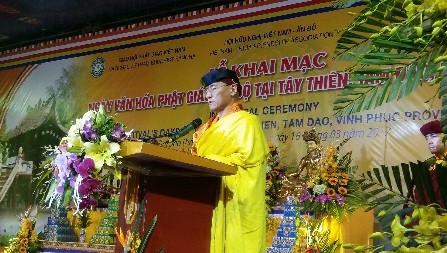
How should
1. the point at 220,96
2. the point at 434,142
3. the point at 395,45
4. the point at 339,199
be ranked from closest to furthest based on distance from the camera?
the point at 395,45 → the point at 220,96 → the point at 434,142 → the point at 339,199

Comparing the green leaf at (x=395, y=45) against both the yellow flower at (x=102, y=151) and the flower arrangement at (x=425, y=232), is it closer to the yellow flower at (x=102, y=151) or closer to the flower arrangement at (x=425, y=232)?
the flower arrangement at (x=425, y=232)

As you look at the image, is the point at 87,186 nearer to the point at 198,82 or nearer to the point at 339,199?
the point at 339,199

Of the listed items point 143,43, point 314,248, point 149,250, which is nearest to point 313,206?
point 314,248

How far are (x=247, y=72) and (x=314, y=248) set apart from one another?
249 centimetres

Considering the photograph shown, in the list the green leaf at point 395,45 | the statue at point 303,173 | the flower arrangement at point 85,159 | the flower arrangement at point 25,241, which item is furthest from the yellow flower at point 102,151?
the flower arrangement at point 25,241

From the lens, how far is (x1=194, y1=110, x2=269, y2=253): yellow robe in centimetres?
224

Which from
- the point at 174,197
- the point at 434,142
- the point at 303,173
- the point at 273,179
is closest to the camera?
the point at 174,197

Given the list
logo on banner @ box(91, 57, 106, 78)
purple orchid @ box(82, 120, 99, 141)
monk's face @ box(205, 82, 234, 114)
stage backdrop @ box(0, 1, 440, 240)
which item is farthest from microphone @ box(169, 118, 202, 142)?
logo on banner @ box(91, 57, 106, 78)

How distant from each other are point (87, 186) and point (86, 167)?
0.17 feet

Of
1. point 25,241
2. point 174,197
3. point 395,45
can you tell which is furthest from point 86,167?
point 25,241

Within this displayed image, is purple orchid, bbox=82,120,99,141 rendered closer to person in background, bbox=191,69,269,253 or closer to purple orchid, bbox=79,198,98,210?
→ purple orchid, bbox=79,198,98,210

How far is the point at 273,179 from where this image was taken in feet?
13.3

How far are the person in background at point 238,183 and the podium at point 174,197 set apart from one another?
2.1 inches

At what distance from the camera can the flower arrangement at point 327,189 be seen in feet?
11.6
